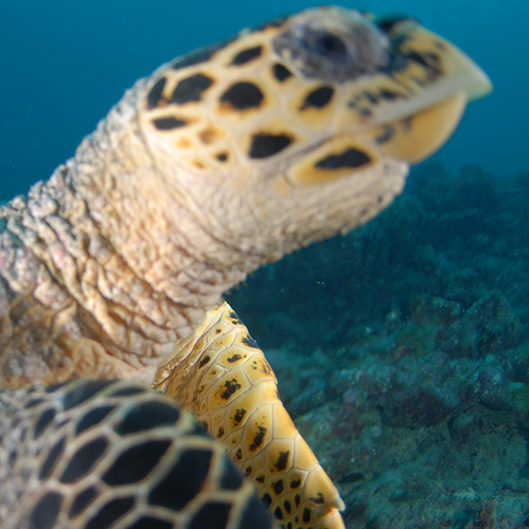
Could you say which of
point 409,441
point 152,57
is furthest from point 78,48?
point 409,441

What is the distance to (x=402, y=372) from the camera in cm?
333

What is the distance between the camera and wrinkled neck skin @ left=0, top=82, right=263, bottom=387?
3.37ft

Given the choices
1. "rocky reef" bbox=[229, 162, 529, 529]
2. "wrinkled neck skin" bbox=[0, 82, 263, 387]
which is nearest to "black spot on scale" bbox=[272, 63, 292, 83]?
"wrinkled neck skin" bbox=[0, 82, 263, 387]

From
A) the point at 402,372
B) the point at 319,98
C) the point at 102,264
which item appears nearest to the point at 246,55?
the point at 319,98

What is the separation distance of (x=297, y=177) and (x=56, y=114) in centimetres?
6262

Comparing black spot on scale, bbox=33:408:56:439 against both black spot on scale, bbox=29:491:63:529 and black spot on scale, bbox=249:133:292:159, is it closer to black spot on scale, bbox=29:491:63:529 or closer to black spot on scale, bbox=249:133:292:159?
black spot on scale, bbox=29:491:63:529

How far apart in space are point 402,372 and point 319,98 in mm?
2976

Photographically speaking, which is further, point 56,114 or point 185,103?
point 56,114

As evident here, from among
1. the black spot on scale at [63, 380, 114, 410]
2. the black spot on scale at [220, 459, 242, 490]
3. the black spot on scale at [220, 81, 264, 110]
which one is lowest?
the black spot on scale at [220, 459, 242, 490]

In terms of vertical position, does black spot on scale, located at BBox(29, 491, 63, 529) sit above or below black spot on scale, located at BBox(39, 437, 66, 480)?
below

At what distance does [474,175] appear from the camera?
10609 millimetres

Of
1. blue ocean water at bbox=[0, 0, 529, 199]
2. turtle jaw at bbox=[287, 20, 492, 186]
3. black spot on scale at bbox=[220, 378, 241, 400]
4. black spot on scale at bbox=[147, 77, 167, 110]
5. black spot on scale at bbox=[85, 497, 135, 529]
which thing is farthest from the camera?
blue ocean water at bbox=[0, 0, 529, 199]

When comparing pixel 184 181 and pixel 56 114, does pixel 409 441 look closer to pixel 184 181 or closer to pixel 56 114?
pixel 184 181

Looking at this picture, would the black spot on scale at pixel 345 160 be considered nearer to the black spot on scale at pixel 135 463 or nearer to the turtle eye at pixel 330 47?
the turtle eye at pixel 330 47
